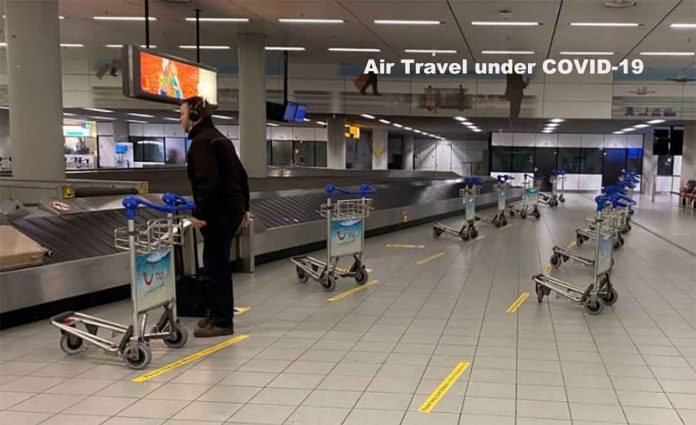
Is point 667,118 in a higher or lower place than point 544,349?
higher

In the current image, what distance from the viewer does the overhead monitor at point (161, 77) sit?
1077 centimetres

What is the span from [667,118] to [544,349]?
20649mm

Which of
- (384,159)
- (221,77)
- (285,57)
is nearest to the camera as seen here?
(285,57)

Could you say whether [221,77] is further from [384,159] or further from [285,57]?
[384,159]

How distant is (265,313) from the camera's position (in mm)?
6266

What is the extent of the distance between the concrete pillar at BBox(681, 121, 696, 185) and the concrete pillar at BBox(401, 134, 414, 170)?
20.1 metres

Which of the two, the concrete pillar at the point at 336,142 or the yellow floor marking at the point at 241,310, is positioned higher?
the concrete pillar at the point at 336,142

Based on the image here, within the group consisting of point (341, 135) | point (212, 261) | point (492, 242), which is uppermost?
point (341, 135)

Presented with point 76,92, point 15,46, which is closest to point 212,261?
point 15,46

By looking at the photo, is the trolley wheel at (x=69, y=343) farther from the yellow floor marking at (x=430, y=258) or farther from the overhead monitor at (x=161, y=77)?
the overhead monitor at (x=161, y=77)

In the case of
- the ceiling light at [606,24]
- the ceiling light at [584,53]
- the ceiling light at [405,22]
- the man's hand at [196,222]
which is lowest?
the man's hand at [196,222]

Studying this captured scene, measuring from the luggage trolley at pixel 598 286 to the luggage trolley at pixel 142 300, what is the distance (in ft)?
13.7

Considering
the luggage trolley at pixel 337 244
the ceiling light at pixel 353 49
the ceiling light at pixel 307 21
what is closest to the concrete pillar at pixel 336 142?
the ceiling light at pixel 353 49

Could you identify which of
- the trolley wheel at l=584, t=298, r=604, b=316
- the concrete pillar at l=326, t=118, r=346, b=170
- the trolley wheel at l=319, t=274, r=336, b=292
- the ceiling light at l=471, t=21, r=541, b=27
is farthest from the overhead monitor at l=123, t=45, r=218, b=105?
the concrete pillar at l=326, t=118, r=346, b=170
